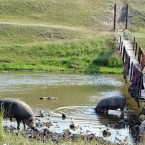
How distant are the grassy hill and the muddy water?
4.22 m

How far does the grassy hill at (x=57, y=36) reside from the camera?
44562mm

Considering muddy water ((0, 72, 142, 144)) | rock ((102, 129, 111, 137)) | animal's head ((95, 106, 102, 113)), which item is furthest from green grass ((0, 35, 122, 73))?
rock ((102, 129, 111, 137))

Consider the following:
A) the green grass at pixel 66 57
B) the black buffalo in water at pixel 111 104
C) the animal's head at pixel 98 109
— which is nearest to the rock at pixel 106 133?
the black buffalo in water at pixel 111 104

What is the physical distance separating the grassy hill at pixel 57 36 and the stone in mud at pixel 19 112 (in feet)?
70.5

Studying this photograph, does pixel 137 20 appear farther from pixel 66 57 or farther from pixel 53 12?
pixel 66 57

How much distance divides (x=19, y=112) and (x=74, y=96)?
10055 millimetres

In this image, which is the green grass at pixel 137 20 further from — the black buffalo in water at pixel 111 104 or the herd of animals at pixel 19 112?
the herd of animals at pixel 19 112

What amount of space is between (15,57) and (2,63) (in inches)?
86.9

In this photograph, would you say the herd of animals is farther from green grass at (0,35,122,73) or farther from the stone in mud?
green grass at (0,35,122,73)

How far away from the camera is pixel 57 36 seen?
50312mm

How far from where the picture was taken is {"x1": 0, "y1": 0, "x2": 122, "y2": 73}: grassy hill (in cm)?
4456

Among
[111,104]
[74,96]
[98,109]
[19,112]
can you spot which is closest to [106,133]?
[19,112]

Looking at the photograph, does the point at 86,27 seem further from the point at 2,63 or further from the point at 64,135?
the point at 64,135

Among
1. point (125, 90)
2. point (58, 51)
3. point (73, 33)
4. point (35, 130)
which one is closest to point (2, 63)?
point (58, 51)
